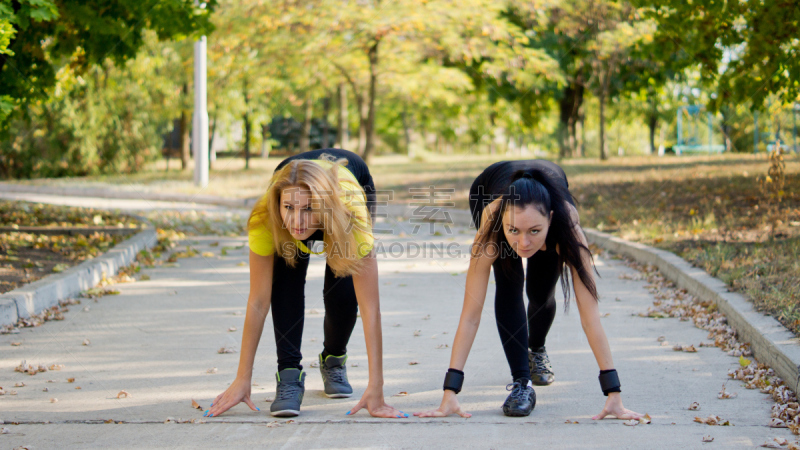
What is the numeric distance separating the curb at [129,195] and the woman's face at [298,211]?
11444 millimetres

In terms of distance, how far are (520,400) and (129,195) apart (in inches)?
605

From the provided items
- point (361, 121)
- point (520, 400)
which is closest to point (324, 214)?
point (520, 400)

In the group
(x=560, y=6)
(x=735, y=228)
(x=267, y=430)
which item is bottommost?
(x=267, y=430)

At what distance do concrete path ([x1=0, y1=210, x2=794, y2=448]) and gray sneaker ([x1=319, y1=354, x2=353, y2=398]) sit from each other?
5cm

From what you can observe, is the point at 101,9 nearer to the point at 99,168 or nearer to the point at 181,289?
the point at 181,289

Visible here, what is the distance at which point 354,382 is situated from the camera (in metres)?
4.23

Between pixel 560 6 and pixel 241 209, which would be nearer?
pixel 241 209

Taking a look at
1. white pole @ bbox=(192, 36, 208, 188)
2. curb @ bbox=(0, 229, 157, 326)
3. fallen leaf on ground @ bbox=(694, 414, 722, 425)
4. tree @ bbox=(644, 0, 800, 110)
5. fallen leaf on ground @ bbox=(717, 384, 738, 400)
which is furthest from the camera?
white pole @ bbox=(192, 36, 208, 188)

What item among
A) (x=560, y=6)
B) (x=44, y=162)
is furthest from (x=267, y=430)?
(x=44, y=162)

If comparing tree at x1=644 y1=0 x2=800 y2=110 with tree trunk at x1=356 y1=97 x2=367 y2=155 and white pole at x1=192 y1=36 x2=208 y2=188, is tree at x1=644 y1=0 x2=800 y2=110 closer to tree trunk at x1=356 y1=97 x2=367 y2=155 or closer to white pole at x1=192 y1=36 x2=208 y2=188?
white pole at x1=192 y1=36 x2=208 y2=188

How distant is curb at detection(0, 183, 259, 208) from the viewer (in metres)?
15.0

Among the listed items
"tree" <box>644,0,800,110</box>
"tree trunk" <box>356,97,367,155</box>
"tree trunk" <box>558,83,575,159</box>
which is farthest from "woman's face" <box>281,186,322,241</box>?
"tree trunk" <box>558,83,575,159</box>

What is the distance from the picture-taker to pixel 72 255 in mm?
7871

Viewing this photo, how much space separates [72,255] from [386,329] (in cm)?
418
